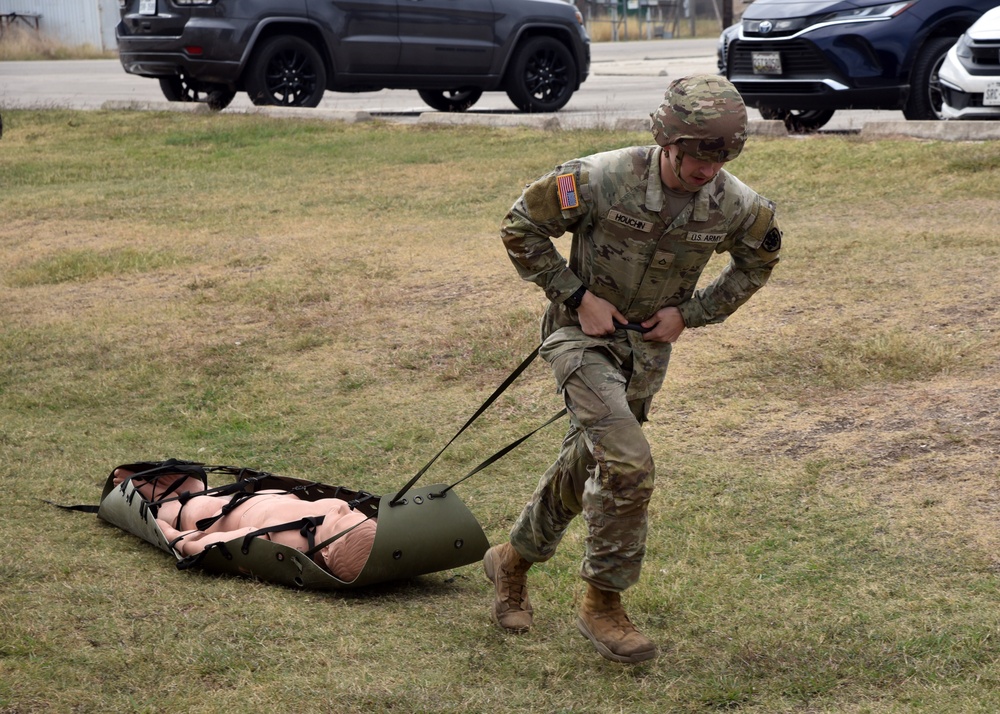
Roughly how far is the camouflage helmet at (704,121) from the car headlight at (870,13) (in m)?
7.85

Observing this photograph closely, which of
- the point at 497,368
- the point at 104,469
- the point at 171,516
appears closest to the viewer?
the point at 171,516

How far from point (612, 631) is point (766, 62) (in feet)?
27.3

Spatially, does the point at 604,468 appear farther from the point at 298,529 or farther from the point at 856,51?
the point at 856,51

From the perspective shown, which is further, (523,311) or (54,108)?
(54,108)

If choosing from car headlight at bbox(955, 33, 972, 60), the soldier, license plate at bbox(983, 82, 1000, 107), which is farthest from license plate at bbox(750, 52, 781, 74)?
the soldier

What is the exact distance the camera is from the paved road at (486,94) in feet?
45.5

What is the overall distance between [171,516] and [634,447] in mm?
1889

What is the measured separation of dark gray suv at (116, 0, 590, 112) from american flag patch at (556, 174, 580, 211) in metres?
10.2

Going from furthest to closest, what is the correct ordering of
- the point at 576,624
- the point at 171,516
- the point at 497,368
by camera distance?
the point at 497,368 < the point at 171,516 < the point at 576,624

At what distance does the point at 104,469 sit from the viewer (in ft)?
16.7

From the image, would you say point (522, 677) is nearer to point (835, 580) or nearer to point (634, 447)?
point (634, 447)

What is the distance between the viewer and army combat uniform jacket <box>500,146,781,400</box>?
125 inches

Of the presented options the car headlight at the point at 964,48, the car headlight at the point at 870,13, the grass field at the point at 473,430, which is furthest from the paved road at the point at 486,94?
the grass field at the point at 473,430

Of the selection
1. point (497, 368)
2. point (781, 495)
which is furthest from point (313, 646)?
point (497, 368)
